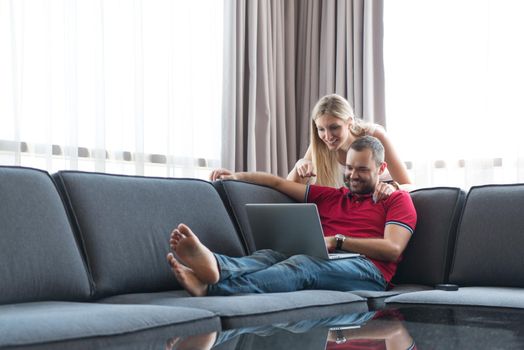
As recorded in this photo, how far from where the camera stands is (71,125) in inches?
132

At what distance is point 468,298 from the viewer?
90.8 inches

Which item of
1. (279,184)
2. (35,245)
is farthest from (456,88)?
(35,245)

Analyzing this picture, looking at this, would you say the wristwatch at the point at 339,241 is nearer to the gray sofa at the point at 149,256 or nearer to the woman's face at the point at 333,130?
the gray sofa at the point at 149,256

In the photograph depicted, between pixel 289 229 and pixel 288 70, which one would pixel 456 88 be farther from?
pixel 289 229

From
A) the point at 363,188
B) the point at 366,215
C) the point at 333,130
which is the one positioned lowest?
the point at 366,215

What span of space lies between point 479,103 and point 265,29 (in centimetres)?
132

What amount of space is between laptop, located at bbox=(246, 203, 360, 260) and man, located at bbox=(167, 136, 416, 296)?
2.0 inches

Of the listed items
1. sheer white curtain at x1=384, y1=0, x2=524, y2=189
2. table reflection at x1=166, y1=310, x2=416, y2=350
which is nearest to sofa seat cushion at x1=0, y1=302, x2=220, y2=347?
table reflection at x1=166, y1=310, x2=416, y2=350

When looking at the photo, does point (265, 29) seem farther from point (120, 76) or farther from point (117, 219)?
point (117, 219)

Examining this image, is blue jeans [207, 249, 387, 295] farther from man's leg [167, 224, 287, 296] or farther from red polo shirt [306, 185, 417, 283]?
red polo shirt [306, 185, 417, 283]

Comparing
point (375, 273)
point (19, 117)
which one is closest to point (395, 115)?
point (375, 273)

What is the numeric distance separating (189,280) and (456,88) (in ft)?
7.89

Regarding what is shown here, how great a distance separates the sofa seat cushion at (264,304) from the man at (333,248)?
93 millimetres

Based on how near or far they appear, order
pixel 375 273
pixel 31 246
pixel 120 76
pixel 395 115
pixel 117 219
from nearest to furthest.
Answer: pixel 31 246, pixel 117 219, pixel 375 273, pixel 120 76, pixel 395 115
